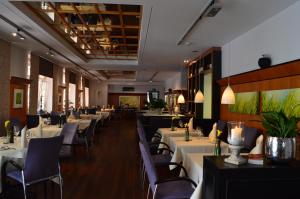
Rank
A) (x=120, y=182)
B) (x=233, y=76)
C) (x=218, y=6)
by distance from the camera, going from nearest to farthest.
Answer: (x=218, y=6), (x=120, y=182), (x=233, y=76)

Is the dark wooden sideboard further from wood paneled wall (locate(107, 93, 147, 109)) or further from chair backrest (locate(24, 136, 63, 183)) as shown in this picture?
wood paneled wall (locate(107, 93, 147, 109))

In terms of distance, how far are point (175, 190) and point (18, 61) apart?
299 inches

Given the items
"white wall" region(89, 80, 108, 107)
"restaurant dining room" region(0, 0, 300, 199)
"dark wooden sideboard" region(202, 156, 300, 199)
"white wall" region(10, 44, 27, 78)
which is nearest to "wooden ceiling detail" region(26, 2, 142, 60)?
"restaurant dining room" region(0, 0, 300, 199)

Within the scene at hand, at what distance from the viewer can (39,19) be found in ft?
20.1

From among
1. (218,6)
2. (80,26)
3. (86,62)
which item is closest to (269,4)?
(218,6)

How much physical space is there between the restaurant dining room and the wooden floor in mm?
26

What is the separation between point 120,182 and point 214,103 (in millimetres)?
3766

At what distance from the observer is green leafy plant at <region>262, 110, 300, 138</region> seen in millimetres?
2480

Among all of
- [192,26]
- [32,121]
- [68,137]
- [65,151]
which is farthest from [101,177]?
[32,121]

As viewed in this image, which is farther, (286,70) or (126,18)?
(126,18)

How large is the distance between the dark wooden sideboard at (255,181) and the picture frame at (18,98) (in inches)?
307

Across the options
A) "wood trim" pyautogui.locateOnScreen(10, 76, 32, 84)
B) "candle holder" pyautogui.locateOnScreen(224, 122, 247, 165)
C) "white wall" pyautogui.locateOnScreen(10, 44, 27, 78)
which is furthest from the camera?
"white wall" pyautogui.locateOnScreen(10, 44, 27, 78)

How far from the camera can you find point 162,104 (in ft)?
A: 36.3

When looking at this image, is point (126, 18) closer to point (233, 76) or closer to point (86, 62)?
point (233, 76)
